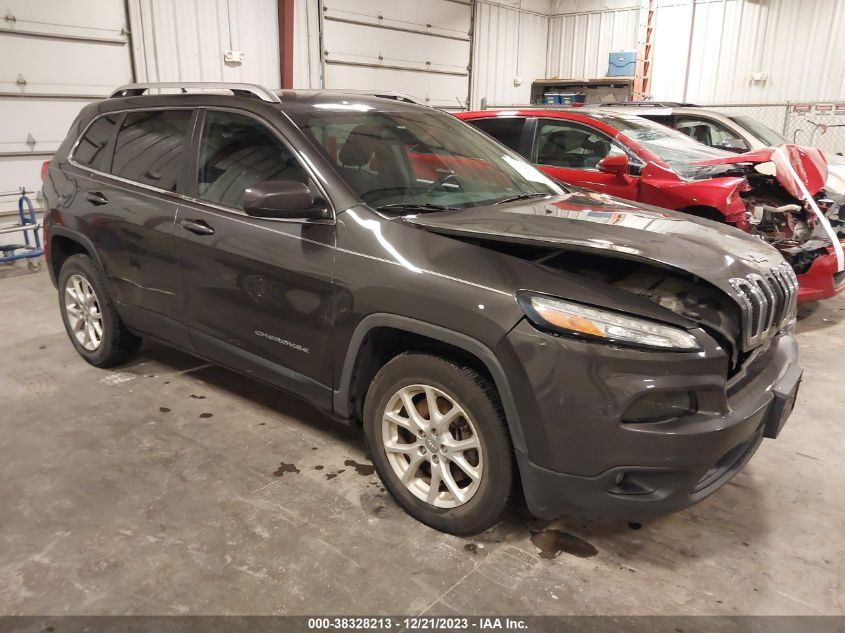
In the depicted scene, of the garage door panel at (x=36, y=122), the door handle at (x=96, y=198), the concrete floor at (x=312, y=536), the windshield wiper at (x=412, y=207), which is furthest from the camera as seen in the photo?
the garage door panel at (x=36, y=122)

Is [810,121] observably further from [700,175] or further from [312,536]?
[312,536]

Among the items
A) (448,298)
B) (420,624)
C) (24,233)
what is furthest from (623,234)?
(24,233)

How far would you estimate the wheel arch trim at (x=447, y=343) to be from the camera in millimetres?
2061

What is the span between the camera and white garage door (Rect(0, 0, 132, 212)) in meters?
7.10

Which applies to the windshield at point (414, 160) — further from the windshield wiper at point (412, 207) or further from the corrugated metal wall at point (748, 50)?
the corrugated metal wall at point (748, 50)

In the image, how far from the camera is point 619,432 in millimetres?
1908

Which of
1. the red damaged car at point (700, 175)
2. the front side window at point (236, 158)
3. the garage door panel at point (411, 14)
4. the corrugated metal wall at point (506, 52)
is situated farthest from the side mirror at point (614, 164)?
the corrugated metal wall at point (506, 52)

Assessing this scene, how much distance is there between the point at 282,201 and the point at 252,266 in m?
0.45

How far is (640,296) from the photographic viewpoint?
203 centimetres

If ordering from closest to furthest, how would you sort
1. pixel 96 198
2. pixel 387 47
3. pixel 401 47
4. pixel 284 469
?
pixel 284 469, pixel 96 198, pixel 387 47, pixel 401 47

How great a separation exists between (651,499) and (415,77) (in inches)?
435

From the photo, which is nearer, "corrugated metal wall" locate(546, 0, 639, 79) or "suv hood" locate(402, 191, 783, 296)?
"suv hood" locate(402, 191, 783, 296)

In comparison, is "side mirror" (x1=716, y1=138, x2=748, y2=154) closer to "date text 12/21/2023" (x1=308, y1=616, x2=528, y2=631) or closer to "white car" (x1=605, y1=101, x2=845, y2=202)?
"white car" (x1=605, y1=101, x2=845, y2=202)

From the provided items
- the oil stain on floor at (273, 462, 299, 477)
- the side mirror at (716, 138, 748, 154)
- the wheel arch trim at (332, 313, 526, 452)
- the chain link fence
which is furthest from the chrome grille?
the chain link fence
